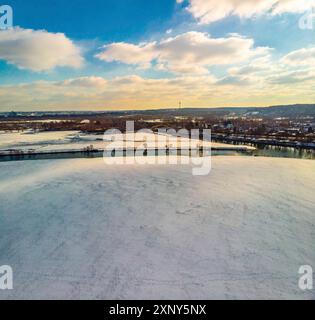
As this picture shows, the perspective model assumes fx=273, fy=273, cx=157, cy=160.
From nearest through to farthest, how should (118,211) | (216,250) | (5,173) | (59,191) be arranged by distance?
(216,250) < (118,211) < (59,191) < (5,173)

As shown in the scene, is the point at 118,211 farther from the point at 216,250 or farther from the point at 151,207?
the point at 216,250

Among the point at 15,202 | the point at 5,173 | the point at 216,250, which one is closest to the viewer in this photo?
the point at 216,250

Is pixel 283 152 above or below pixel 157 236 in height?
above

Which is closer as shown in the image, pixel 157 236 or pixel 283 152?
pixel 157 236

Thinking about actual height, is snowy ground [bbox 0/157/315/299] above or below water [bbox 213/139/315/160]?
below

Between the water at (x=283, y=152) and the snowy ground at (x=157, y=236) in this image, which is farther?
the water at (x=283, y=152)

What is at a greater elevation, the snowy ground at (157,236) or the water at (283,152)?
the water at (283,152)

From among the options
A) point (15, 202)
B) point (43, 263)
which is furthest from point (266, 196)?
point (15, 202)

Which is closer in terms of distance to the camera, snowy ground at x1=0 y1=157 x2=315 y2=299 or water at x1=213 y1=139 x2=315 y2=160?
snowy ground at x1=0 y1=157 x2=315 y2=299
